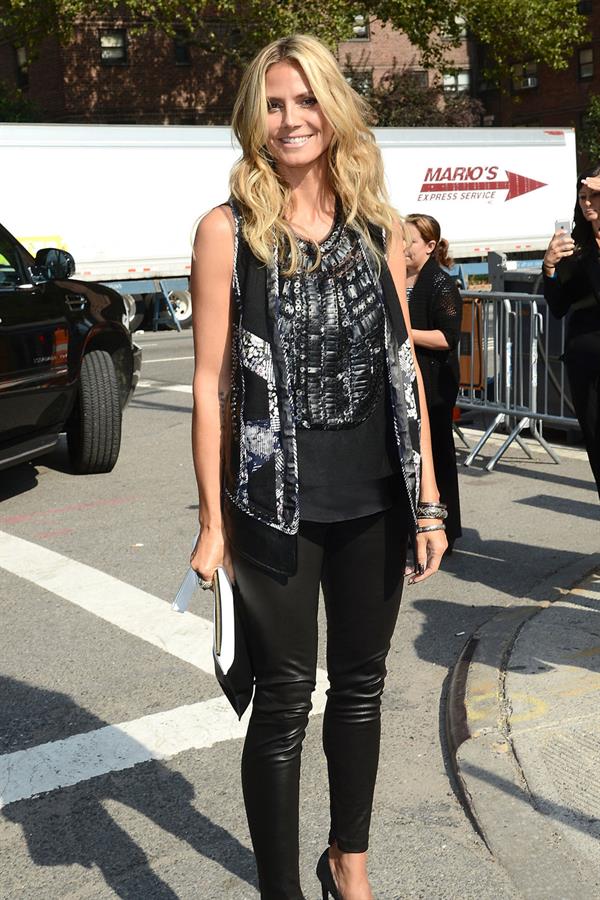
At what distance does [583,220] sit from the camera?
4.54 m

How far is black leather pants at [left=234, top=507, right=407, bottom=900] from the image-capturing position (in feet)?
8.46

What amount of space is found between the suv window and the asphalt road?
1449 mm

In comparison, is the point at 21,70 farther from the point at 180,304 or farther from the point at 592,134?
the point at 180,304

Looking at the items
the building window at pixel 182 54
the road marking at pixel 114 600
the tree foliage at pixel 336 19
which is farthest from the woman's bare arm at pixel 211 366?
the building window at pixel 182 54

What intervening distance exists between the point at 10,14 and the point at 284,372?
1377 inches

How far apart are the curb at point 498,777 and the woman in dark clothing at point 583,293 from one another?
0.84 metres

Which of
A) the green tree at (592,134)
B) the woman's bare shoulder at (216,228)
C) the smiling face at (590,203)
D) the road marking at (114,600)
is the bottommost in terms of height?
the road marking at (114,600)

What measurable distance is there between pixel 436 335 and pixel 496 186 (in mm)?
23455

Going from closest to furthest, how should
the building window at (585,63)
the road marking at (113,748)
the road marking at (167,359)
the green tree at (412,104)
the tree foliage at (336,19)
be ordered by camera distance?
the road marking at (113,748) < the road marking at (167,359) < the tree foliage at (336,19) < the green tree at (412,104) < the building window at (585,63)

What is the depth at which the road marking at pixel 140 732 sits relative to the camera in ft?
12.1

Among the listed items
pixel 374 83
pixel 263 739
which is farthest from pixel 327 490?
pixel 374 83

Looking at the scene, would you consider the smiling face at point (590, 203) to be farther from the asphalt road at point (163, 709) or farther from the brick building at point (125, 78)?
the brick building at point (125, 78)

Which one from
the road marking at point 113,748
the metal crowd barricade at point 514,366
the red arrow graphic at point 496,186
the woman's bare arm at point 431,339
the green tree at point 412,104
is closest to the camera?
the road marking at point 113,748

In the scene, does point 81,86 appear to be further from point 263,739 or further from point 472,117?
point 263,739
